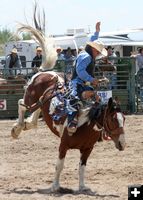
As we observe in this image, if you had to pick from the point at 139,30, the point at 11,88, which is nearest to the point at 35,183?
the point at 11,88

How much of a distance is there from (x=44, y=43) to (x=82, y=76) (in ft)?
7.82

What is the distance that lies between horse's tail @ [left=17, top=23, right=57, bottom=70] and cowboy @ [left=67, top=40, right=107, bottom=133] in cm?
182

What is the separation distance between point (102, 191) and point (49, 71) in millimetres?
2479

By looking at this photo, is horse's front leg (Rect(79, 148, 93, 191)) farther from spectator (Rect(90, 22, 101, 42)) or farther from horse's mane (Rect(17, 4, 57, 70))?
horse's mane (Rect(17, 4, 57, 70))

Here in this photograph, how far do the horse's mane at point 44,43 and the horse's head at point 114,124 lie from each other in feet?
7.37

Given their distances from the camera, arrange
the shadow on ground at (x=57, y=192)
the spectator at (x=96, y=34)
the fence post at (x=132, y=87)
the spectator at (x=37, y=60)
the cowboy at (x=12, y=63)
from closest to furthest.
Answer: the shadow on ground at (x=57, y=192), the spectator at (x=96, y=34), the spectator at (x=37, y=60), the cowboy at (x=12, y=63), the fence post at (x=132, y=87)

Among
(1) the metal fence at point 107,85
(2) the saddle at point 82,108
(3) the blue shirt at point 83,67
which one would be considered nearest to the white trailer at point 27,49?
(1) the metal fence at point 107,85

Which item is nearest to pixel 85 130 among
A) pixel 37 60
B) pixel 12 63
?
pixel 37 60

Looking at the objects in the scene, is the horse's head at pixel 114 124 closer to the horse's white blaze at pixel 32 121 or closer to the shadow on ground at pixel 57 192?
the shadow on ground at pixel 57 192

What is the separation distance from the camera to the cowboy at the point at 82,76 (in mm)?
8016

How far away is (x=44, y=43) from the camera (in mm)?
10258

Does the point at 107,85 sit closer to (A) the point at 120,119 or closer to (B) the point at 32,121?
(B) the point at 32,121

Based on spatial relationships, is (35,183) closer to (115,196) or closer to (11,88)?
(115,196)

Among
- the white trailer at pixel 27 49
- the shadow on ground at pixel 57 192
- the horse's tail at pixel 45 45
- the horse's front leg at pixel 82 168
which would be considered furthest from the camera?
the white trailer at pixel 27 49
